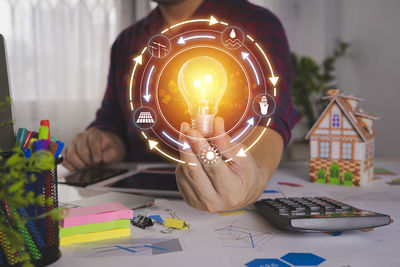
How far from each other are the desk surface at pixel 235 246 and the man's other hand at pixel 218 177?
1.6 inches

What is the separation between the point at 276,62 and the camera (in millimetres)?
922

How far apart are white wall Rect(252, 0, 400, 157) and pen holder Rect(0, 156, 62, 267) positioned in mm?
2652

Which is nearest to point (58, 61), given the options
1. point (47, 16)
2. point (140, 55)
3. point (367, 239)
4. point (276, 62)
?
point (47, 16)

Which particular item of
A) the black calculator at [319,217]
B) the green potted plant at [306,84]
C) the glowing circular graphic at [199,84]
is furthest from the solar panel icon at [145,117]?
the green potted plant at [306,84]

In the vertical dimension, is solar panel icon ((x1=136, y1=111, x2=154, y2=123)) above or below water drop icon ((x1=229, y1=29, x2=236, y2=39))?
below

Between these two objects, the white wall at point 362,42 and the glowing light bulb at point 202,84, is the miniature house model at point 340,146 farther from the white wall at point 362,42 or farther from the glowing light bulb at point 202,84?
the white wall at point 362,42

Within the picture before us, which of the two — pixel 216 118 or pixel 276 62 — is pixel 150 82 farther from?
pixel 276 62

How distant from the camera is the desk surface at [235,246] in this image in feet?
1.45

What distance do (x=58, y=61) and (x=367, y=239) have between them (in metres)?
2.90

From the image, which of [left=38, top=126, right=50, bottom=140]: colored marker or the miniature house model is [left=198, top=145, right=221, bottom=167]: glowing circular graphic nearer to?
[left=38, top=126, right=50, bottom=140]: colored marker

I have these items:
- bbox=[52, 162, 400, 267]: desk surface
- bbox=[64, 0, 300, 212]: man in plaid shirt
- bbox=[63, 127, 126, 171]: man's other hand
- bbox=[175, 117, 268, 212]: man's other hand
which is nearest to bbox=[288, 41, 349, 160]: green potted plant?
bbox=[64, 0, 300, 212]: man in plaid shirt

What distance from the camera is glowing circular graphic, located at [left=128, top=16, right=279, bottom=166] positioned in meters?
0.52

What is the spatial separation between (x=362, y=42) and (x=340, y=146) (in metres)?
2.40

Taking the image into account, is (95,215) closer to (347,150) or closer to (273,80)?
(273,80)
